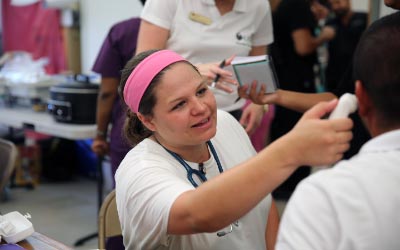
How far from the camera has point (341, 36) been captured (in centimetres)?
346

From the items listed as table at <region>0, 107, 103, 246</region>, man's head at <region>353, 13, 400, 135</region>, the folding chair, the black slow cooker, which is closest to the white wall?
table at <region>0, 107, 103, 246</region>

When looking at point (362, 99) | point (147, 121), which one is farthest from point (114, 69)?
point (362, 99)

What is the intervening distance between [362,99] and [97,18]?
159 inches

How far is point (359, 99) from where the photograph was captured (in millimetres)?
797

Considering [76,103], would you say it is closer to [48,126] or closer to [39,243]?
[48,126]

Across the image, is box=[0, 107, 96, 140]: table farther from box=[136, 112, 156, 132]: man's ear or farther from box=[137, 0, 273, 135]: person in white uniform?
box=[136, 112, 156, 132]: man's ear

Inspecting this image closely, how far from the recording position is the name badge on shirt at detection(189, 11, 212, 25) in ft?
5.64

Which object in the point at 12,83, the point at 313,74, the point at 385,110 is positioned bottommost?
the point at 12,83

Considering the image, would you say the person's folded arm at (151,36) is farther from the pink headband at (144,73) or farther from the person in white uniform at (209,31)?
the pink headband at (144,73)

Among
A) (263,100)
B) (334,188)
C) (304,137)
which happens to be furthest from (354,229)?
(263,100)

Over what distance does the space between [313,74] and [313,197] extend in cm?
271

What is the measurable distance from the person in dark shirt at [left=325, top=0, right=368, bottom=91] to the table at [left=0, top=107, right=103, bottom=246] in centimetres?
182

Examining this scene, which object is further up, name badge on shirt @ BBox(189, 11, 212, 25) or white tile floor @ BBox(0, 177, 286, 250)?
name badge on shirt @ BBox(189, 11, 212, 25)

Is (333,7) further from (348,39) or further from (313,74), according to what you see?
(313,74)
